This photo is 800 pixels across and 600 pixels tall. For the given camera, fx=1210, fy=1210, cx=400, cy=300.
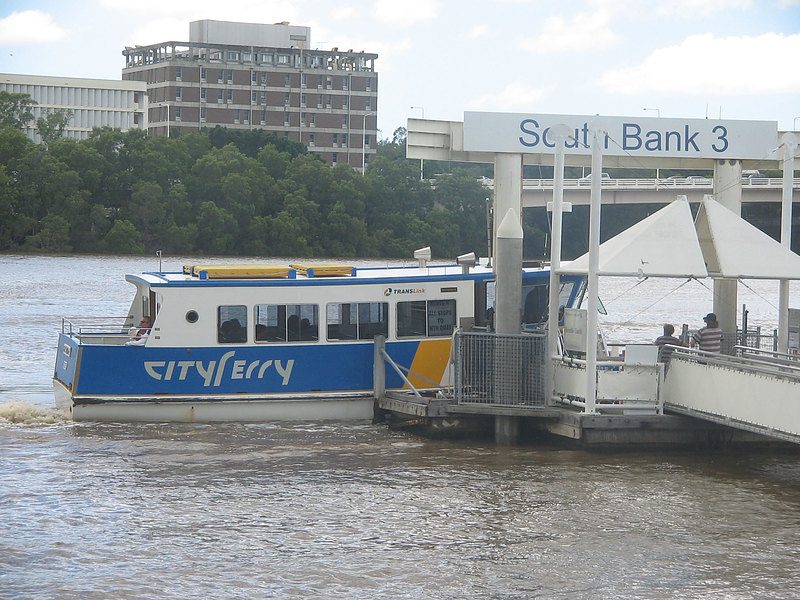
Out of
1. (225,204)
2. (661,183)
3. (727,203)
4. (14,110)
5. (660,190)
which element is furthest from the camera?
(14,110)

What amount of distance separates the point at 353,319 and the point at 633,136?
21.1ft

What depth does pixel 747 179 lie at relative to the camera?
7106 centimetres

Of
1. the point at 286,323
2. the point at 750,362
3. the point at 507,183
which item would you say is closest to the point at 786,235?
the point at 750,362

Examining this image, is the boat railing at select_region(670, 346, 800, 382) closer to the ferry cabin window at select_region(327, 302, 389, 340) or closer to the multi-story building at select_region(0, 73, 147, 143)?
the ferry cabin window at select_region(327, 302, 389, 340)

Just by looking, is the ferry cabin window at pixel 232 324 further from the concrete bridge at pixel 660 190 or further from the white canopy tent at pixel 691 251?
the concrete bridge at pixel 660 190

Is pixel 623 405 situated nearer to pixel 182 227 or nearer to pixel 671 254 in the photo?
pixel 671 254

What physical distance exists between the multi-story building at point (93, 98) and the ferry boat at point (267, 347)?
466ft

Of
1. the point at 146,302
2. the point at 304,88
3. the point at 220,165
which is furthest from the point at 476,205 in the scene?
the point at 146,302

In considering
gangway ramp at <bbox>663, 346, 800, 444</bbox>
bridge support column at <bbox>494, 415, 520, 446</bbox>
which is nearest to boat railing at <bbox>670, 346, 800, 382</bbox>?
gangway ramp at <bbox>663, 346, 800, 444</bbox>

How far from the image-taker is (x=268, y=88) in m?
153

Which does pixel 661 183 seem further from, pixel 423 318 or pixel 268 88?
pixel 268 88

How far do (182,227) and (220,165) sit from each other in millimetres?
7626

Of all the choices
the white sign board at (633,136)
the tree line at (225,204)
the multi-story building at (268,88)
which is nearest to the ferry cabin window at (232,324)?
the white sign board at (633,136)

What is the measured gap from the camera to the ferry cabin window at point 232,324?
21.2m
